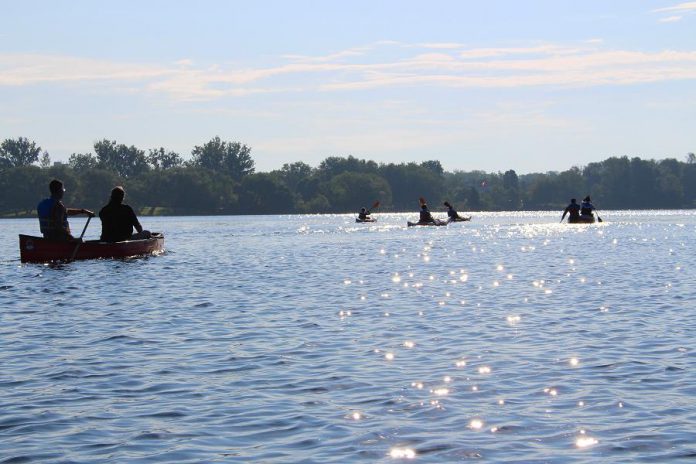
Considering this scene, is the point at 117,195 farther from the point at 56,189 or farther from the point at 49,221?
the point at 56,189

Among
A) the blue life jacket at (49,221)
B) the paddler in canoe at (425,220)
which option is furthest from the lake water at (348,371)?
the paddler in canoe at (425,220)

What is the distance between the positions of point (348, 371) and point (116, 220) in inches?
953

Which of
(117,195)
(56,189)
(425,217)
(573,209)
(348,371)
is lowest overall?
(348,371)

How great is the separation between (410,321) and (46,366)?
23.9 feet

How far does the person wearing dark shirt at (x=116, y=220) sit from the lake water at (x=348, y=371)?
795 cm

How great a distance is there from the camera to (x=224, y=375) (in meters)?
13.2

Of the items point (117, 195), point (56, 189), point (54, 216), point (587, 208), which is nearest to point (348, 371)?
point (56, 189)

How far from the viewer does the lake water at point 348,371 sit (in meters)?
9.59

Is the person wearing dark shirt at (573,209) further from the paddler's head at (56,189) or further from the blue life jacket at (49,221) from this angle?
the paddler's head at (56,189)

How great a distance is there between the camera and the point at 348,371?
13430mm

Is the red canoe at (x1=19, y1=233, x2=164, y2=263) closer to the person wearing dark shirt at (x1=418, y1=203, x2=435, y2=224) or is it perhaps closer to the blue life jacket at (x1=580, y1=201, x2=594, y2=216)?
the person wearing dark shirt at (x1=418, y1=203, x2=435, y2=224)

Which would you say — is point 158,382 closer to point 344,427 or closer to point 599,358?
point 344,427

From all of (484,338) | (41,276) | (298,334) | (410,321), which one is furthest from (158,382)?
(41,276)

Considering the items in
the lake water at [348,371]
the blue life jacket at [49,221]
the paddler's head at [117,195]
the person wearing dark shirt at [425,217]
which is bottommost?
the lake water at [348,371]
